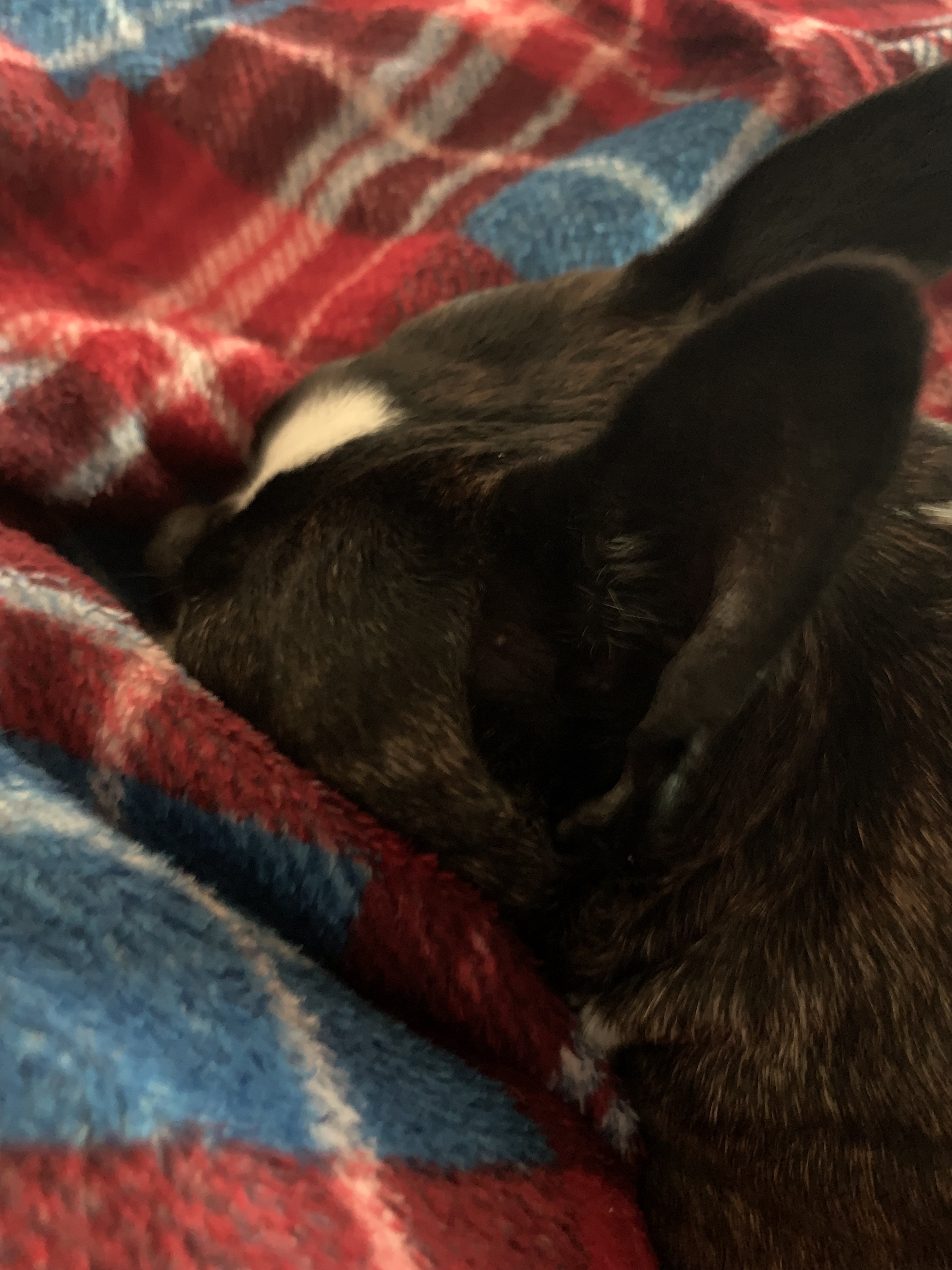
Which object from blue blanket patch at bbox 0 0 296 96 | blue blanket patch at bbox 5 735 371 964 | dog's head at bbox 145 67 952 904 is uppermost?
blue blanket patch at bbox 0 0 296 96

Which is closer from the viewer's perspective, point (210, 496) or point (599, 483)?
point (599, 483)

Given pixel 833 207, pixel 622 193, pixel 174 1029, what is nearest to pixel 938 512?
pixel 833 207

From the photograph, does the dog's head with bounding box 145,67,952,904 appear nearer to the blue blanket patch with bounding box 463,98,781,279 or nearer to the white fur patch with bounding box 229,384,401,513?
the white fur patch with bounding box 229,384,401,513

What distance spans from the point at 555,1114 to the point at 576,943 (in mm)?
147

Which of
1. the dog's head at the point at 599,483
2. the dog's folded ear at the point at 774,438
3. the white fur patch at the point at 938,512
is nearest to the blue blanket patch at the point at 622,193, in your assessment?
the dog's head at the point at 599,483

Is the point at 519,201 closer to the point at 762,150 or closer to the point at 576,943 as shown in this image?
the point at 762,150

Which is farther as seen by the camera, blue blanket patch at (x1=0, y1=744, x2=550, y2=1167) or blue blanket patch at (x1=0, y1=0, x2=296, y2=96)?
blue blanket patch at (x1=0, y1=0, x2=296, y2=96)

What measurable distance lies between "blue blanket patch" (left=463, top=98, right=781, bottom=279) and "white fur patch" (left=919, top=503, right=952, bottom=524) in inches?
33.4

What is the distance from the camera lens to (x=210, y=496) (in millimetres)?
1341

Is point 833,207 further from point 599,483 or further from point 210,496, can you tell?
point 210,496

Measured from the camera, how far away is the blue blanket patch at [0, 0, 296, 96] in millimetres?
1571

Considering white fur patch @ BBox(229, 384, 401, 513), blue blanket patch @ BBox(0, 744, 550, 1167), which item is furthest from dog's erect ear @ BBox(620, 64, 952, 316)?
blue blanket patch @ BBox(0, 744, 550, 1167)

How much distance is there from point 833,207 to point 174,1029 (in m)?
0.89

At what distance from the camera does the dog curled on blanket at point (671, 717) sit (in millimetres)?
802
